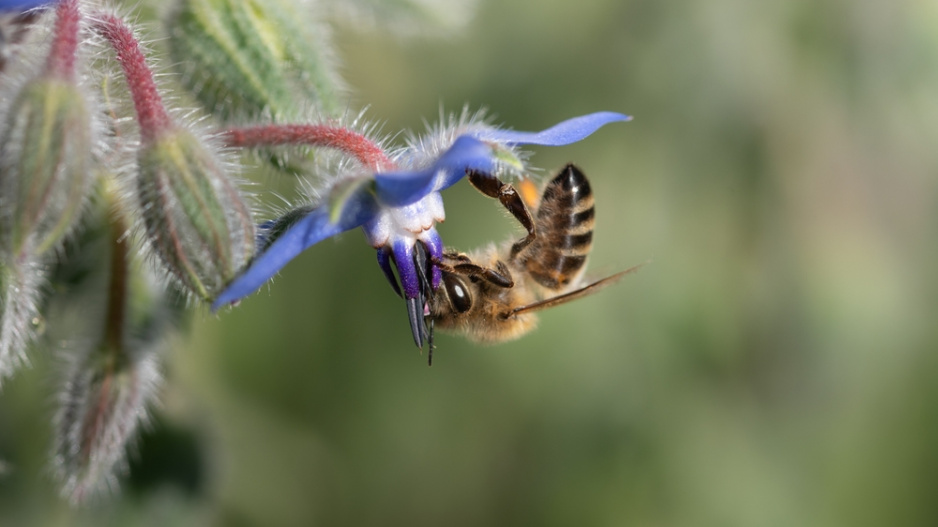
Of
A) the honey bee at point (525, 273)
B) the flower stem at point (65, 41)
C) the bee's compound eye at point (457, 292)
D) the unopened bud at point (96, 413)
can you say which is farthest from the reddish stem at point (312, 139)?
the unopened bud at point (96, 413)

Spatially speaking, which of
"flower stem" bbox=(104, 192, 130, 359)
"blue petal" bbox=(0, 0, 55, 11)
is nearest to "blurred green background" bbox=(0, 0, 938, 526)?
"flower stem" bbox=(104, 192, 130, 359)

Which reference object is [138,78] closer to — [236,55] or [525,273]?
[236,55]

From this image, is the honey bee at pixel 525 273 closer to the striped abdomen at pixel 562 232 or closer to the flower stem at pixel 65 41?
the striped abdomen at pixel 562 232

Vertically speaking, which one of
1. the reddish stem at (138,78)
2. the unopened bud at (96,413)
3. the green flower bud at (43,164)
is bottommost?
the unopened bud at (96,413)

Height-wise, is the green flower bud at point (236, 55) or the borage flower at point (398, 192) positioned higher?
the green flower bud at point (236, 55)

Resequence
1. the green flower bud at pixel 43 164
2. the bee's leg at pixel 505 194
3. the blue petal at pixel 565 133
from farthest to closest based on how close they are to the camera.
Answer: the bee's leg at pixel 505 194 < the blue petal at pixel 565 133 < the green flower bud at pixel 43 164

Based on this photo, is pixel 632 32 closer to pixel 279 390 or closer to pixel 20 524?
pixel 279 390

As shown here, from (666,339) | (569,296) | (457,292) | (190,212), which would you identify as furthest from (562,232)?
(666,339)

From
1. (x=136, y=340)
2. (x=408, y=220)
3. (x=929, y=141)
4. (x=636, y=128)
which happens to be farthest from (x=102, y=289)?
(x=929, y=141)
